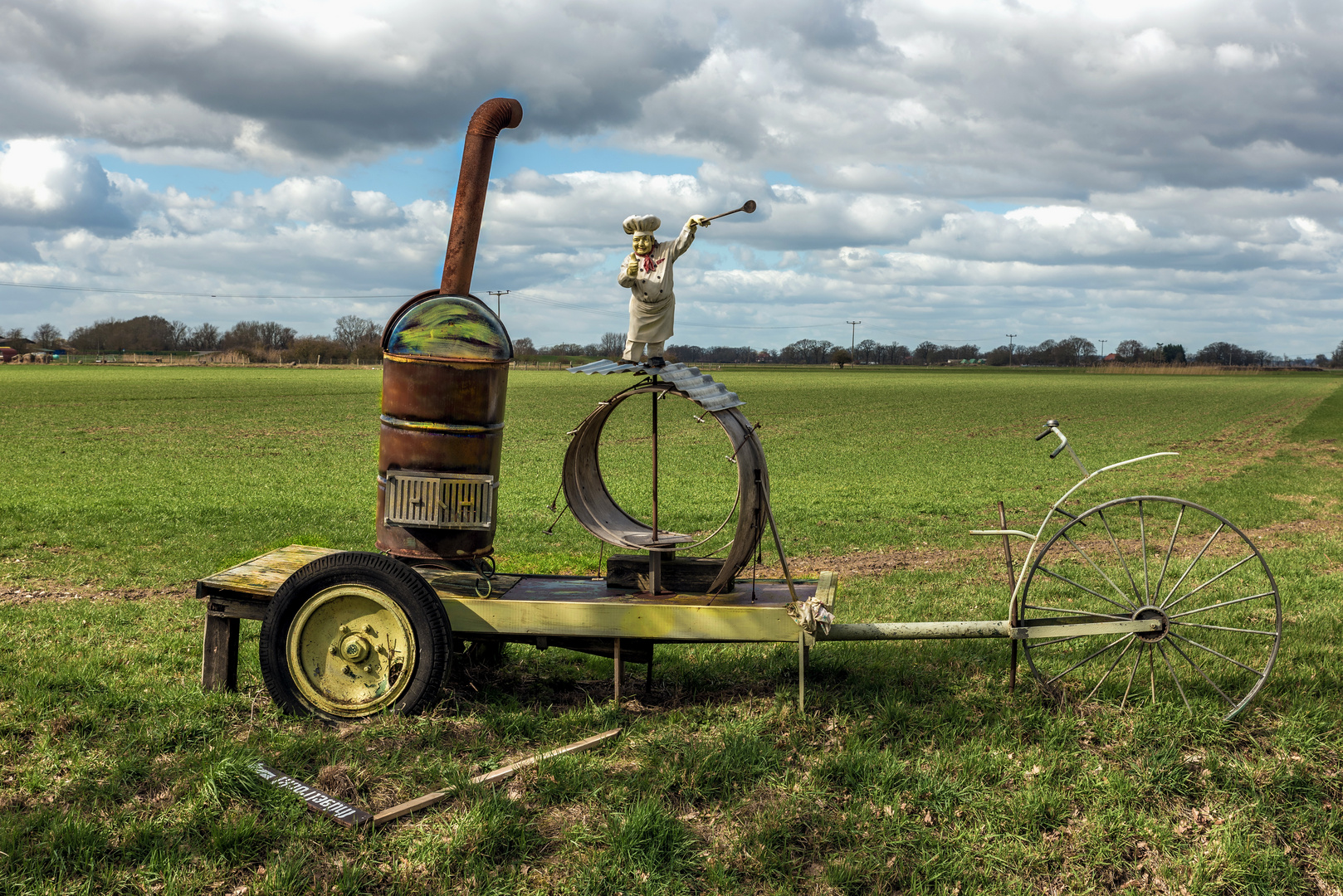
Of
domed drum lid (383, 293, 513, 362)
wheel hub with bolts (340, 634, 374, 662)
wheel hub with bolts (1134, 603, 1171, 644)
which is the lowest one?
wheel hub with bolts (340, 634, 374, 662)

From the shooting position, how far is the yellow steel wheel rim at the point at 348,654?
18.5 ft

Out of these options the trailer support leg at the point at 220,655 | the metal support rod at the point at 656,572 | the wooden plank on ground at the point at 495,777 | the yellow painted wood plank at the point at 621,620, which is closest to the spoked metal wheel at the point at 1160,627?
the yellow painted wood plank at the point at 621,620

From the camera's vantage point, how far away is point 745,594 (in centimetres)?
633

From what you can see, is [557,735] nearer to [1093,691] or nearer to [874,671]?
[874,671]

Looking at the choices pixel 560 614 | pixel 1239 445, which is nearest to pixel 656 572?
pixel 560 614

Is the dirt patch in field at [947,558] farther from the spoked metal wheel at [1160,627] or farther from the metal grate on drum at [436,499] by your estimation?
the metal grate on drum at [436,499]

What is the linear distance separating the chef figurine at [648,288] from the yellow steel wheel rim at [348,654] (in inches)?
90.5

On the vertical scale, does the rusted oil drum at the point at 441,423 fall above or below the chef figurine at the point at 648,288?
below

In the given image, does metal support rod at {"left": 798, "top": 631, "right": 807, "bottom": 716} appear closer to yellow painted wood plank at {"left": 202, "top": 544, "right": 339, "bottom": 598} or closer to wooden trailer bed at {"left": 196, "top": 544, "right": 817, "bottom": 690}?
wooden trailer bed at {"left": 196, "top": 544, "right": 817, "bottom": 690}

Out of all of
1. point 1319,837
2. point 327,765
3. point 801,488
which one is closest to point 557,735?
point 327,765

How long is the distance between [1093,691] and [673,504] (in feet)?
35.1

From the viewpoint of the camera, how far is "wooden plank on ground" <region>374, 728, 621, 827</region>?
4.71m

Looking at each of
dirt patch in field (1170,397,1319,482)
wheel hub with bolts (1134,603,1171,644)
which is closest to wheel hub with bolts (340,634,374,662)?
wheel hub with bolts (1134,603,1171,644)

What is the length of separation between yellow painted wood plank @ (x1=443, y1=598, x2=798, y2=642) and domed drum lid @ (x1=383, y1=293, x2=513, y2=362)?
161 cm
